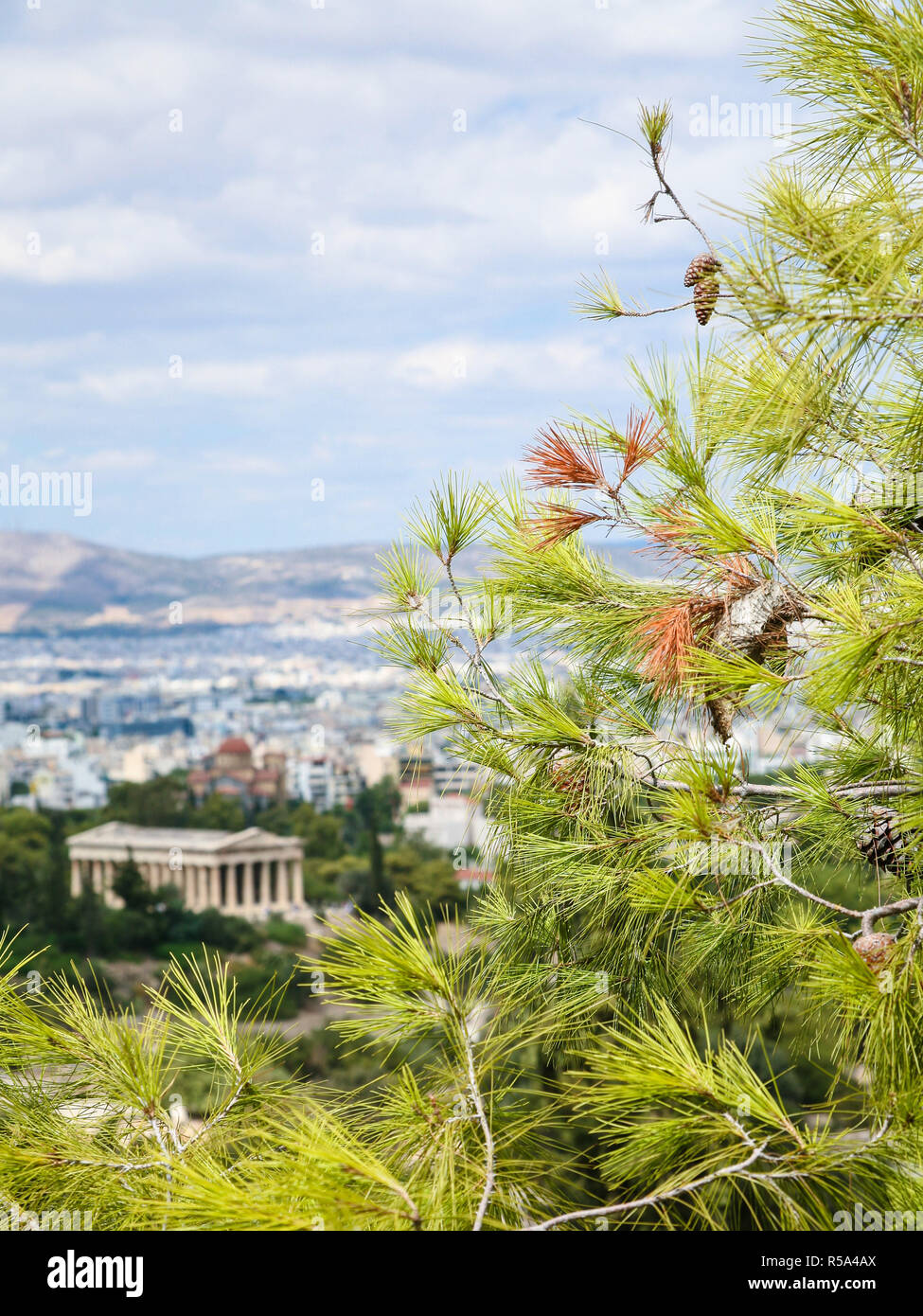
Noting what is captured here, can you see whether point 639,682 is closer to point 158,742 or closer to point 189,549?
point 158,742

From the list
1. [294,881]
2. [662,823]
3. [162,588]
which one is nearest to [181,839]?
[294,881]

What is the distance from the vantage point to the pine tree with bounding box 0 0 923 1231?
96 centimetres

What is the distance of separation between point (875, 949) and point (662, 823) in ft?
1.15

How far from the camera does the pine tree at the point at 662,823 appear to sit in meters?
0.96

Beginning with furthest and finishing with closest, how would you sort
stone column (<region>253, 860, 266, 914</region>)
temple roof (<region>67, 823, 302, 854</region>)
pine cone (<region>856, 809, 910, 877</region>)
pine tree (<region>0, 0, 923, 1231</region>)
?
temple roof (<region>67, 823, 302, 854</region>), stone column (<region>253, 860, 266, 914</region>), pine cone (<region>856, 809, 910, 877</region>), pine tree (<region>0, 0, 923, 1231</region>)

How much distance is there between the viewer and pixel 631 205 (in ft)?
4.50

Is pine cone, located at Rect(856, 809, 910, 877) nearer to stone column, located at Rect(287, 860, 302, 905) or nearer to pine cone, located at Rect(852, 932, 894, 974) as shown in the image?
pine cone, located at Rect(852, 932, 894, 974)

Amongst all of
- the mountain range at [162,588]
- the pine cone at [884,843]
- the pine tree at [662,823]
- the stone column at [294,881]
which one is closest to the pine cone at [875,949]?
the pine tree at [662,823]

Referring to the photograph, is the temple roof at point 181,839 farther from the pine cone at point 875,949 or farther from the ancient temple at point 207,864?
the pine cone at point 875,949

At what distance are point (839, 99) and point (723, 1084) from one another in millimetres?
1205

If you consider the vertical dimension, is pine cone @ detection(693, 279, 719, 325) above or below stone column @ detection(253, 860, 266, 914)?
above

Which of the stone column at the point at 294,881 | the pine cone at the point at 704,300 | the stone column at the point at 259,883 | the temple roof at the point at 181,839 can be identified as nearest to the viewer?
the pine cone at the point at 704,300

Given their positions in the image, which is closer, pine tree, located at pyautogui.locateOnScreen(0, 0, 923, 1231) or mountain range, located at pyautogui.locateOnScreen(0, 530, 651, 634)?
pine tree, located at pyautogui.locateOnScreen(0, 0, 923, 1231)

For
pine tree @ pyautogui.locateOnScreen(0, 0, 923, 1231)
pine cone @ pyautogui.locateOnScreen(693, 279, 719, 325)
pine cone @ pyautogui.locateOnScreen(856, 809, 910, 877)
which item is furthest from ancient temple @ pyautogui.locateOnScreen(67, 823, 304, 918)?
pine cone @ pyautogui.locateOnScreen(693, 279, 719, 325)
